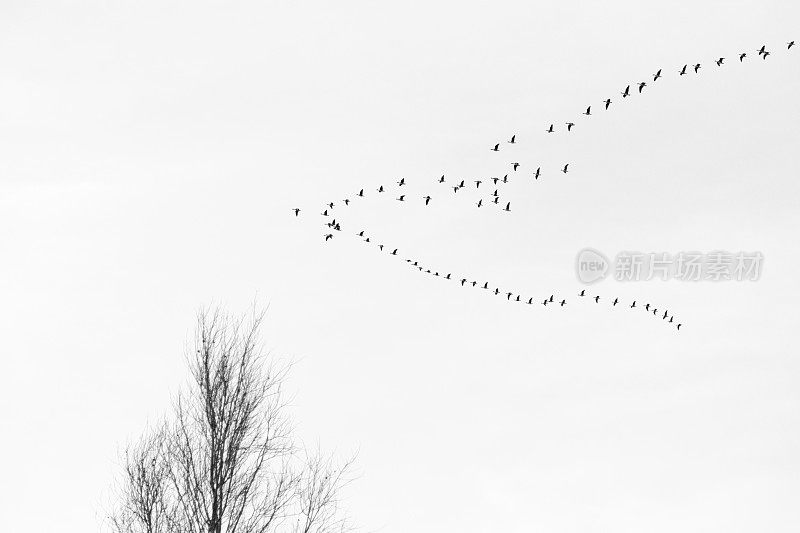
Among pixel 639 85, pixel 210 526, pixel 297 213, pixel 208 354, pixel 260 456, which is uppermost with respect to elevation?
pixel 639 85

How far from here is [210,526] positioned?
1605 centimetres

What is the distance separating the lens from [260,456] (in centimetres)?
1659

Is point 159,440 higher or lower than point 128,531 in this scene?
higher

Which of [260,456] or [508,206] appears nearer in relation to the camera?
[260,456]

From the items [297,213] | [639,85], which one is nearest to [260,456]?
[297,213]

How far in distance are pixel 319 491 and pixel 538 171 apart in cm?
1352

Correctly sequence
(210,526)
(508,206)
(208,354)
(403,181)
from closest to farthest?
(210,526) → (208,354) → (403,181) → (508,206)

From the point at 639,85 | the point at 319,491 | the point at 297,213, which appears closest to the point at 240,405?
the point at 319,491

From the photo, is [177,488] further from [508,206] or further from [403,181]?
[508,206]

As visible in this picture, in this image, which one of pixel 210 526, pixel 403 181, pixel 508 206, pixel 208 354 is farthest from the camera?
pixel 508 206

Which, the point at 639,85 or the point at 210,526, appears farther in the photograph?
the point at 639,85

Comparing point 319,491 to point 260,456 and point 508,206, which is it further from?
point 508,206

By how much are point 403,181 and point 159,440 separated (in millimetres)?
11441

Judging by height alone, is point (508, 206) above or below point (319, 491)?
above
